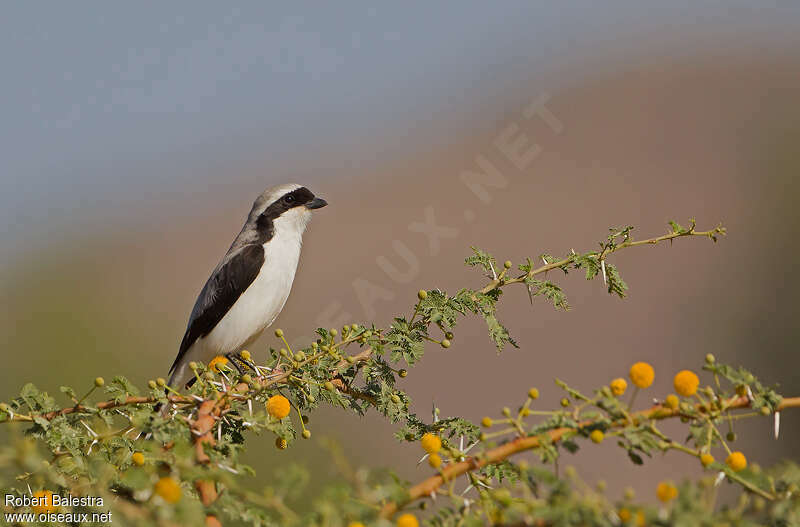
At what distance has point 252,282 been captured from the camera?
6250mm

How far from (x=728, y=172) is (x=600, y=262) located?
3243 cm

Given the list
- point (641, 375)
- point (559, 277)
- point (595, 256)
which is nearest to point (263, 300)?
point (595, 256)

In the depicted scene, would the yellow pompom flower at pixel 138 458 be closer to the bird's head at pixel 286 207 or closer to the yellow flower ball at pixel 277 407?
the yellow flower ball at pixel 277 407

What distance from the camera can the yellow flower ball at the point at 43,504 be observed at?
2135 mm


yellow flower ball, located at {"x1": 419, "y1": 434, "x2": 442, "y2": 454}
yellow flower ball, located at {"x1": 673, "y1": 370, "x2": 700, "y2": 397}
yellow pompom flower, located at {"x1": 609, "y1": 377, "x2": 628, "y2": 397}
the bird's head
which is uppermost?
the bird's head

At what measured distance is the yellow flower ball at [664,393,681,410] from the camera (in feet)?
6.18

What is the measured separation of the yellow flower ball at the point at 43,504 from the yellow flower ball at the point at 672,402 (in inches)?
58.8

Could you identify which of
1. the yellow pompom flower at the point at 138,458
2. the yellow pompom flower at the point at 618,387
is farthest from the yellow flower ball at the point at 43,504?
the yellow pompom flower at the point at 618,387

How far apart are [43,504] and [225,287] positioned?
13.8ft

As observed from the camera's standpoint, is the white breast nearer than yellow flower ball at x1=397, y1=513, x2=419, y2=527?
No

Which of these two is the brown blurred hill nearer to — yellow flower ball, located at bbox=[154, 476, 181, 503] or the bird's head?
the bird's head

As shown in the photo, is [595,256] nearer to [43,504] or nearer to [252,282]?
[43,504]

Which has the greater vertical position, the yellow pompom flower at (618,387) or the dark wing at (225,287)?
the dark wing at (225,287)

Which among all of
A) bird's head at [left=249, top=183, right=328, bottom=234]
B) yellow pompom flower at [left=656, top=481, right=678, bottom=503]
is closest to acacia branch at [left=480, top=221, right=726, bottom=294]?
yellow pompom flower at [left=656, top=481, right=678, bottom=503]
